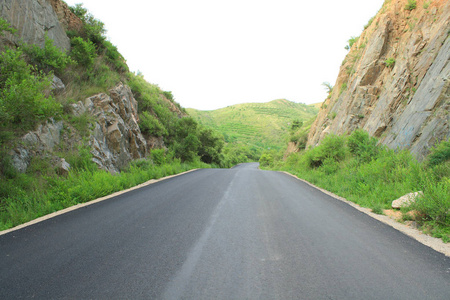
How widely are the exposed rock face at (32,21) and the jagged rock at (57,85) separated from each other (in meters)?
1.60

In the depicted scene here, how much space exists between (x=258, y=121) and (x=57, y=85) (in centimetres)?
11747

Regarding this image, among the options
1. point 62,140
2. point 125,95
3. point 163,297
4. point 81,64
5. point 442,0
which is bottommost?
point 163,297

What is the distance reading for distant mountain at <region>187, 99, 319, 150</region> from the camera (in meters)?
105

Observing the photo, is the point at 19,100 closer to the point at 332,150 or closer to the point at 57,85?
the point at 57,85

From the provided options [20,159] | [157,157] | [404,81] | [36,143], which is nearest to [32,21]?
[36,143]

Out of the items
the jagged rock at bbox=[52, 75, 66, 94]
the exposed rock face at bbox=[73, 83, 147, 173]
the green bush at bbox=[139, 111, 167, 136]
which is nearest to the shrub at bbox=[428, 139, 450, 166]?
the exposed rock face at bbox=[73, 83, 147, 173]

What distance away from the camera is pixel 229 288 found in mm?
2508

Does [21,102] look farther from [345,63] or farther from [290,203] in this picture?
[345,63]

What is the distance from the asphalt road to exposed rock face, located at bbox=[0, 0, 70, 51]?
895 cm

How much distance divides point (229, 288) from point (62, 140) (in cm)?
945

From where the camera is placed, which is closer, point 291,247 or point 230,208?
point 291,247

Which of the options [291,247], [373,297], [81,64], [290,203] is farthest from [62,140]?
[373,297]

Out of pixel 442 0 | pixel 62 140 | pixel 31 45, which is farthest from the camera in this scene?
pixel 442 0

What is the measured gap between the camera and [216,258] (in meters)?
3.22
